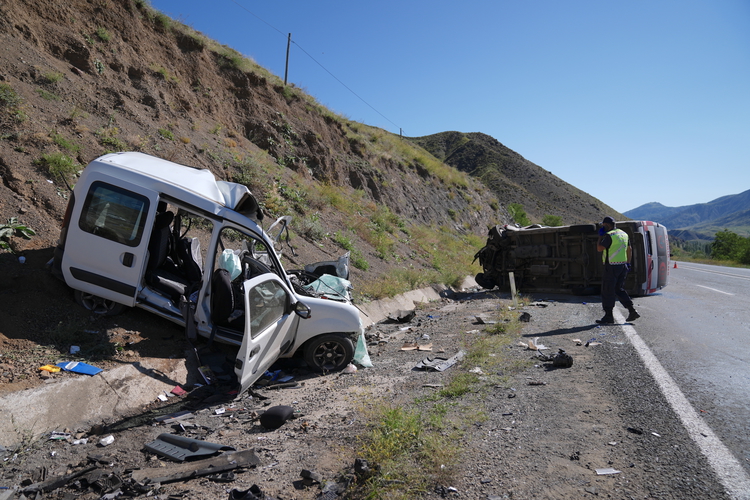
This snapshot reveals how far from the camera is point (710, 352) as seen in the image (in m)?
6.34

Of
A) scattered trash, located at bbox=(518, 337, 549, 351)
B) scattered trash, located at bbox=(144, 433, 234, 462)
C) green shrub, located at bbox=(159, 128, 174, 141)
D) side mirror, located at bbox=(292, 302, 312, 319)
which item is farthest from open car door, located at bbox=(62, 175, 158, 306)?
green shrub, located at bbox=(159, 128, 174, 141)

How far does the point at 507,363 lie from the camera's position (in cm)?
629

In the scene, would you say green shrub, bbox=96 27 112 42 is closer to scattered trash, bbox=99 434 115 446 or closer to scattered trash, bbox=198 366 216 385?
scattered trash, bbox=198 366 216 385

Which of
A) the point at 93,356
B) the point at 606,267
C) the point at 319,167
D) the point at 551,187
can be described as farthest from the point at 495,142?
the point at 93,356

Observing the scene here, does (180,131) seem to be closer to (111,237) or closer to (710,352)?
(111,237)

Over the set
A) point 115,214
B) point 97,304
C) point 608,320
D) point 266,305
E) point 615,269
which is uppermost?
point 115,214

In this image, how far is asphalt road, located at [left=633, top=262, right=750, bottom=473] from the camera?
408cm

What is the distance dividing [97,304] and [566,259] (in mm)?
11560

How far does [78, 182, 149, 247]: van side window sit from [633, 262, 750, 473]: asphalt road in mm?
6381

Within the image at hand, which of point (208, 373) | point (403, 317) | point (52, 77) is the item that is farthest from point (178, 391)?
point (52, 77)

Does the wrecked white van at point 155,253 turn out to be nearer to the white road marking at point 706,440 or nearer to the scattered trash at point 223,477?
the scattered trash at point 223,477

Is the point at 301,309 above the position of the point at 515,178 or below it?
below

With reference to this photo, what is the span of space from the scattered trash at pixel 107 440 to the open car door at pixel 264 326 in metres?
1.18

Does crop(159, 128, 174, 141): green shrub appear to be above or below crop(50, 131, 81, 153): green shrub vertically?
above
